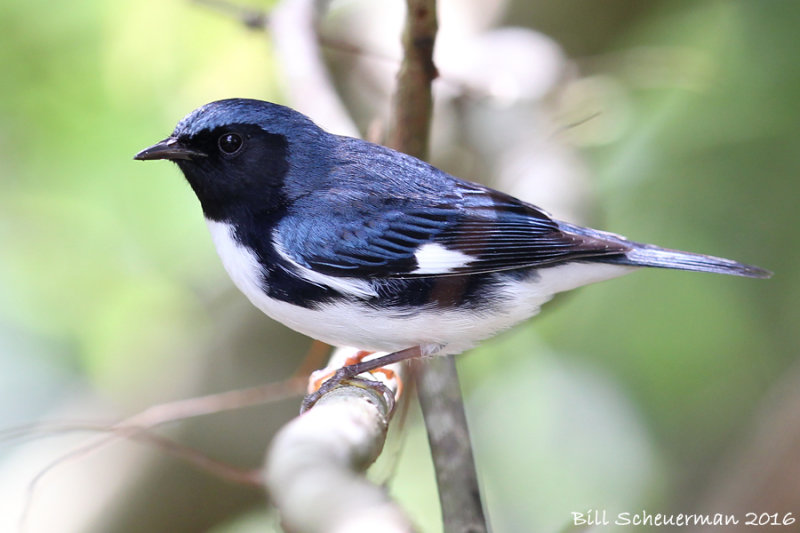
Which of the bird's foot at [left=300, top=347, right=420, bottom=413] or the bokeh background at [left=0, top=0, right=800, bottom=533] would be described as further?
the bokeh background at [left=0, top=0, right=800, bottom=533]

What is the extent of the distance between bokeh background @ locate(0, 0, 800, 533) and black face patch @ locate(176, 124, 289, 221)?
4.17 feet

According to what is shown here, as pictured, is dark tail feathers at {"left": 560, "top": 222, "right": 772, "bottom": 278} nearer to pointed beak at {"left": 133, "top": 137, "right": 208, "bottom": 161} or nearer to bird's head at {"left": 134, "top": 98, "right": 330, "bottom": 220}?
bird's head at {"left": 134, "top": 98, "right": 330, "bottom": 220}

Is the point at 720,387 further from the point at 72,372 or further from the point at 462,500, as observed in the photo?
the point at 72,372

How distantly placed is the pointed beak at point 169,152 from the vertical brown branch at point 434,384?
80 cm

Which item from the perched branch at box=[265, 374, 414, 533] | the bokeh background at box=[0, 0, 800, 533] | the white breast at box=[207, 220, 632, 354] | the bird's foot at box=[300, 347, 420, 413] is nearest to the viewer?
the perched branch at box=[265, 374, 414, 533]

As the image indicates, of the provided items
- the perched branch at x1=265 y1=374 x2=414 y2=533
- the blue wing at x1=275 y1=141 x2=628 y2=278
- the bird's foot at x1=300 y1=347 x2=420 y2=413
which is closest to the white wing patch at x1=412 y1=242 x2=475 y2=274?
the blue wing at x1=275 y1=141 x2=628 y2=278

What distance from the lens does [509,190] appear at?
4.02 meters

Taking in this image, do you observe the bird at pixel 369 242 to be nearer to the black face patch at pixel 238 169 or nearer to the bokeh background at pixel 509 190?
the black face patch at pixel 238 169

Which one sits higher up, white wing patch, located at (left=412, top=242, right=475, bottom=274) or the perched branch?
white wing patch, located at (left=412, top=242, right=475, bottom=274)

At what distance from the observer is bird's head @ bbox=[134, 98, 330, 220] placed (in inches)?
114

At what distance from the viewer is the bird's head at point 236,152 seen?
2908mm

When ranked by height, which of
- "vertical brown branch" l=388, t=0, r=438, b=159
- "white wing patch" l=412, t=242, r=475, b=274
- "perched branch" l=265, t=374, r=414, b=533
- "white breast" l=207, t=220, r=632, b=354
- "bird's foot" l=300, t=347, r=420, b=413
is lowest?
"perched branch" l=265, t=374, r=414, b=533

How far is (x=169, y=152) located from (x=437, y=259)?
97cm

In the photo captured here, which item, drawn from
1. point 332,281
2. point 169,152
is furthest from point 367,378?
point 169,152
